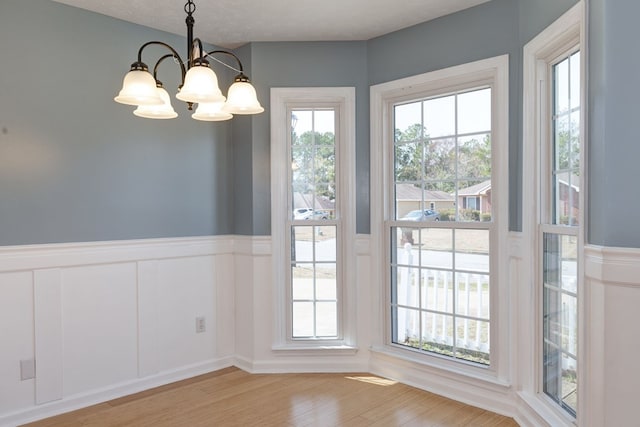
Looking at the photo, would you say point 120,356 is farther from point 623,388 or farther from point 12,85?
point 623,388

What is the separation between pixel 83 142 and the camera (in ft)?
9.99

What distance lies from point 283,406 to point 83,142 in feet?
7.25

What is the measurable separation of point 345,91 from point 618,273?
2.35 meters

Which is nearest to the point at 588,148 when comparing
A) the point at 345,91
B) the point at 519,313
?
the point at 519,313

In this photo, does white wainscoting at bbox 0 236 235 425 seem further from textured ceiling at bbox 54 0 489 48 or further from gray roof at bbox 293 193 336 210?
textured ceiling at bbox 54 0 489 48

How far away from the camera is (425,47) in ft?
10.7

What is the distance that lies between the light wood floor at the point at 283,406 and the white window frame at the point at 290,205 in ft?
0.98

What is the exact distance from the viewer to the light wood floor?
282 cm

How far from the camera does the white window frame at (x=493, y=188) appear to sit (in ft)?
9.59

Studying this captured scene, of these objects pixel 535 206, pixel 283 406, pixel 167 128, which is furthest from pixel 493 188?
pixel 167 128

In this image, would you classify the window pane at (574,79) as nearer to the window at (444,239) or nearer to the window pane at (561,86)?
the window pane at (561,86)

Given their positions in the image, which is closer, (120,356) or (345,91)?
(120,356)

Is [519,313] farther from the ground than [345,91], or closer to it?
closer to it

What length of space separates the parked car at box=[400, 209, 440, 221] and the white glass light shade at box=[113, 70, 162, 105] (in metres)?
2.16
